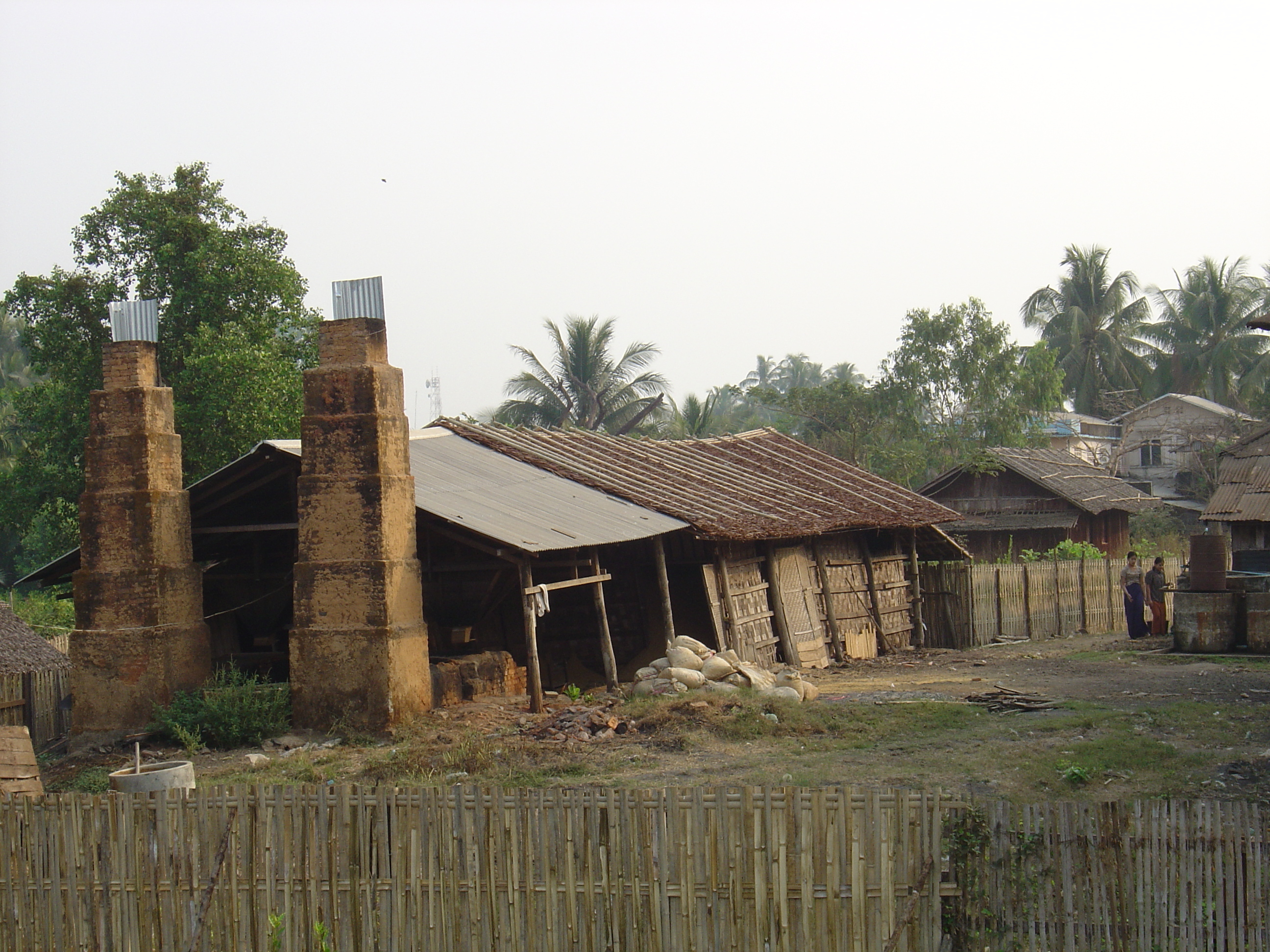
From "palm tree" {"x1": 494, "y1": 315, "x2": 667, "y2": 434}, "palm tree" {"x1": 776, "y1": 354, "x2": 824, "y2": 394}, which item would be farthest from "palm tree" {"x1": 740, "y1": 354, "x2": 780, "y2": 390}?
"palm tree" {"x1": 494, "y1": 315, "x2": 667, "y2": 434}

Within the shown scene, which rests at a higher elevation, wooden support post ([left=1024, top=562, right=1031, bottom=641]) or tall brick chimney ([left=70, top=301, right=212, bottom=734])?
tall brick chimney ([left=70, top=301, right=212, bottom=734])

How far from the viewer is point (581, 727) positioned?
12750mm

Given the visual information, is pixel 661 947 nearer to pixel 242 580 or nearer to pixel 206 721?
pixel 206 721

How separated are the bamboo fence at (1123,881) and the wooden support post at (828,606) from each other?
47.6ft

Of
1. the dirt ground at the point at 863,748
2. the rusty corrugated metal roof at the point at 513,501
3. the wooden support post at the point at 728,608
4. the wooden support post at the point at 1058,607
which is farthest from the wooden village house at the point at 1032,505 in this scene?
the rusty corrugated metal roof at the point at 513,501

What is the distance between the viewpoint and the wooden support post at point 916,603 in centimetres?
2308

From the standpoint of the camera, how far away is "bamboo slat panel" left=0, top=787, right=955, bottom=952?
5.94m

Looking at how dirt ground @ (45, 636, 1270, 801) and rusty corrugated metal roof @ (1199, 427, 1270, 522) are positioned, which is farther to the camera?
rusty corrugated metal roof @ (1199, 427, 1270, 522)

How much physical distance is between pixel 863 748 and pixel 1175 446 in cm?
3728

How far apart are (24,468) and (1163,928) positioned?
80.5ft

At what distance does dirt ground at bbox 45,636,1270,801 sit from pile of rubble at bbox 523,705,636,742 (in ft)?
0.51

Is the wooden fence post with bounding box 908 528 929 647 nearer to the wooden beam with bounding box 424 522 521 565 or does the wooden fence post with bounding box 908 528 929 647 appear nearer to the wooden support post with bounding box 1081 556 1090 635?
the wooden support post with bounding box 1081 556 1090 635

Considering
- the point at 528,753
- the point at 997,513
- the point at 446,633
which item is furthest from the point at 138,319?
the point at 997,513

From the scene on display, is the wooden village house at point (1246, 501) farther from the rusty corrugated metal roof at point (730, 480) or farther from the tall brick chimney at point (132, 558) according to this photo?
the tall brick chimney at point (132, 558)
